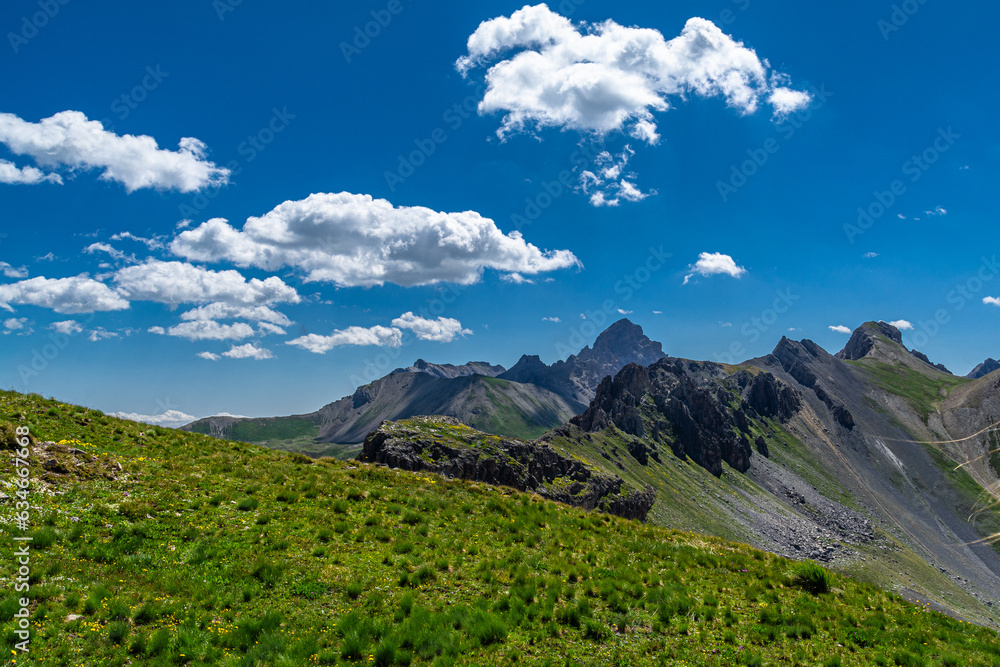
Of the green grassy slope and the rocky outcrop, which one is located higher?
the green grassy slope

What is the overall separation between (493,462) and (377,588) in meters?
90.2

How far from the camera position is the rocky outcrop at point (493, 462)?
93.8m

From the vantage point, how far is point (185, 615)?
535 inches

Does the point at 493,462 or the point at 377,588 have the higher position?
the point at 377,588

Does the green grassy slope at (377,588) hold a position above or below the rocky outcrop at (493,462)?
above

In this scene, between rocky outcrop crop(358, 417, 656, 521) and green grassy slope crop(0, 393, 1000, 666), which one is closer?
green grassy slope crop(0, 393, 1000, 666)

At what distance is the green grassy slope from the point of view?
13078 mm

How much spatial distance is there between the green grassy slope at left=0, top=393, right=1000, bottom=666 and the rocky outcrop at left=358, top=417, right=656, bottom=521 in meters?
60.4

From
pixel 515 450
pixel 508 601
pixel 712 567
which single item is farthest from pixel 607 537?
pixel 515 450

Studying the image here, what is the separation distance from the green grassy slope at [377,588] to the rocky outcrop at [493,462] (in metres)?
60.4

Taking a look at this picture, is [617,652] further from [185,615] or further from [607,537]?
[185,615]

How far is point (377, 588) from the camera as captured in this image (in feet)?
55.0

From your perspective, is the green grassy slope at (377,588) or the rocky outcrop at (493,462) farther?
the rocky outcrop at (493,462)

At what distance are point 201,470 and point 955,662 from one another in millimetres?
32577
